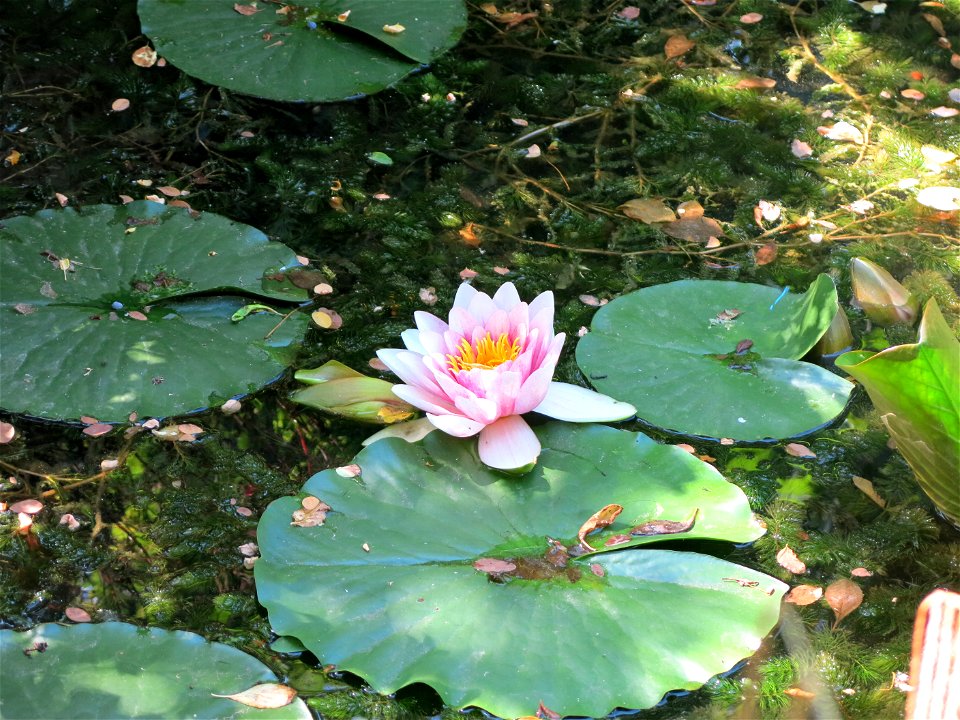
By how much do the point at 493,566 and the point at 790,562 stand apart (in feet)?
2.12

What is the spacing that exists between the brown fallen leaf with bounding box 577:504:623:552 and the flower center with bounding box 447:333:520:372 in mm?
402

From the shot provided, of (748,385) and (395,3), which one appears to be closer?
(748,385)

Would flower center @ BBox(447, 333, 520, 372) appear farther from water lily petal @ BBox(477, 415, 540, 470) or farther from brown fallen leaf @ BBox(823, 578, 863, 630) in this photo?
brown fallen leaf @ BBox(823, 578, 863, 630)

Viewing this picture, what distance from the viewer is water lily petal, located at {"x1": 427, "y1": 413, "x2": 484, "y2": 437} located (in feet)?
5.64

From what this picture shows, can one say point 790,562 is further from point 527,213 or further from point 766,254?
point 527,213

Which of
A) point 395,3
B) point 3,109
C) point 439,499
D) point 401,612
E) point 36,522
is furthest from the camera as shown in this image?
point 395,3

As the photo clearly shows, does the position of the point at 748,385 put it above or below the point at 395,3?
below

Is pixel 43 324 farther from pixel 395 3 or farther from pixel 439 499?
pixel 395 3

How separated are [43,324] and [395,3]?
1.89 meters

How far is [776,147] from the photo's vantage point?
9.71 feet

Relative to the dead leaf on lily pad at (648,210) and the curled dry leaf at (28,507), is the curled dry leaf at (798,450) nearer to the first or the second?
the dead leaf on lily pad at (648,210)

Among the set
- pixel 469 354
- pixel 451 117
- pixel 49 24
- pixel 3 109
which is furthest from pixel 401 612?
pixel 49 24

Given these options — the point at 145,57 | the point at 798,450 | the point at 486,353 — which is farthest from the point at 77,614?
the point at 145,57

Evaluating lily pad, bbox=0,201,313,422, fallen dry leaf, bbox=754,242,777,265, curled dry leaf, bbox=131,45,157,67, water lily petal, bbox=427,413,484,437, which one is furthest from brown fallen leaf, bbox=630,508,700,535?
curled dry leaf, bbox=131,45,157,67
